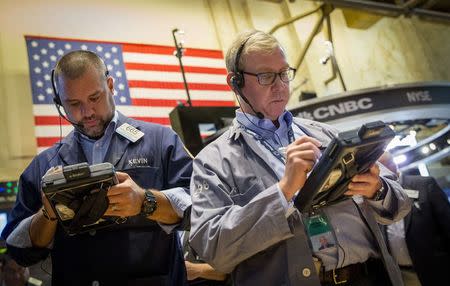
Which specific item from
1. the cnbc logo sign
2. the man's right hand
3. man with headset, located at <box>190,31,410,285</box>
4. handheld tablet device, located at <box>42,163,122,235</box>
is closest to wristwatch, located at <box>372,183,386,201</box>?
man with headset, located at <box>190,31,410,285</box>

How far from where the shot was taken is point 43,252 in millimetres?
1586

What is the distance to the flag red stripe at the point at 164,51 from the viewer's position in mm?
5531

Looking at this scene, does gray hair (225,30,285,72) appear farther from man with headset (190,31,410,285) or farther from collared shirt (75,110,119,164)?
collared shirt (75,110,119,164)

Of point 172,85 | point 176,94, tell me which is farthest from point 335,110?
point 172,85

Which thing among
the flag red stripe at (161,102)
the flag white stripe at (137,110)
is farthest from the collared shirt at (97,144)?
the flag red stripe at (161,102)

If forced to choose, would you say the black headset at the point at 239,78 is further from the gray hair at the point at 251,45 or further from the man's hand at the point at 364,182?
the man's hand at the point at 364,182

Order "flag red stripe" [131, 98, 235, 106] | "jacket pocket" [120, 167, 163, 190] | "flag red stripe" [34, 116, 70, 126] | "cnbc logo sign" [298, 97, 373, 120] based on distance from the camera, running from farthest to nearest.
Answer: "flag red stripe" [131, 98, 235, 106], "flag red stripe" [34, 116, 70, 126], "cnbc logo sign" [298, 97, 373, 120], "jacket pocket" [120, 167, 163, 190]

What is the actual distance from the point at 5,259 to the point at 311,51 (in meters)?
6.13

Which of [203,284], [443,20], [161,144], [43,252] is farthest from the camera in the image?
[443,20]

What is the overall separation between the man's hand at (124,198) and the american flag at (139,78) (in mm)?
3385

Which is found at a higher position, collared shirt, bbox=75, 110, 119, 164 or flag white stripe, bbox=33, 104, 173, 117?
flag white stripe, bbox=33, 104, 173, 117

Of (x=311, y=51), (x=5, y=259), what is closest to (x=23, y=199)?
(x=5, y=259)

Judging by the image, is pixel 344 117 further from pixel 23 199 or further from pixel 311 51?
pixel 311 51

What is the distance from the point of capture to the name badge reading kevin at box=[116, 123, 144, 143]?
5.58 ft
